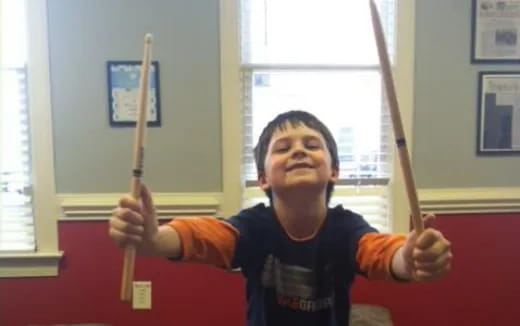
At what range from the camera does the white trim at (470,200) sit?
2416 millimetres

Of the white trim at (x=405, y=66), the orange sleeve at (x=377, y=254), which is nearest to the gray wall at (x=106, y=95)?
the white trim at (x=405, y=66)

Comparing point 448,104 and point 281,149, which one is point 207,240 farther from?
point 448,104

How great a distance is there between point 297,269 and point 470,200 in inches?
61.9

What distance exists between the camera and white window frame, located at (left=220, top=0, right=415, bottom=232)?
91.4 inches

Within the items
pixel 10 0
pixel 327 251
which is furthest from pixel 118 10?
pixel 327 251

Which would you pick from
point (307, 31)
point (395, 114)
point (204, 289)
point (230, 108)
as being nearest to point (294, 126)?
point (395, 114)

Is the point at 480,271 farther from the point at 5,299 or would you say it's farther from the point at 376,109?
the point at 5,299

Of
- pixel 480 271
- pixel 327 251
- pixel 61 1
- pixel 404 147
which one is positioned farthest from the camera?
pixel 480 271

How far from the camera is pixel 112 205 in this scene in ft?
7.70

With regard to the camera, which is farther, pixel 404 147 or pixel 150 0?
pixel 150 0

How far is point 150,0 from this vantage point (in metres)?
2.30

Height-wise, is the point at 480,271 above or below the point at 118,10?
below

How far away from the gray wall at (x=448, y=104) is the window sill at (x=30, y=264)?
1.64 metres

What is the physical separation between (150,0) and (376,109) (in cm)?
108
